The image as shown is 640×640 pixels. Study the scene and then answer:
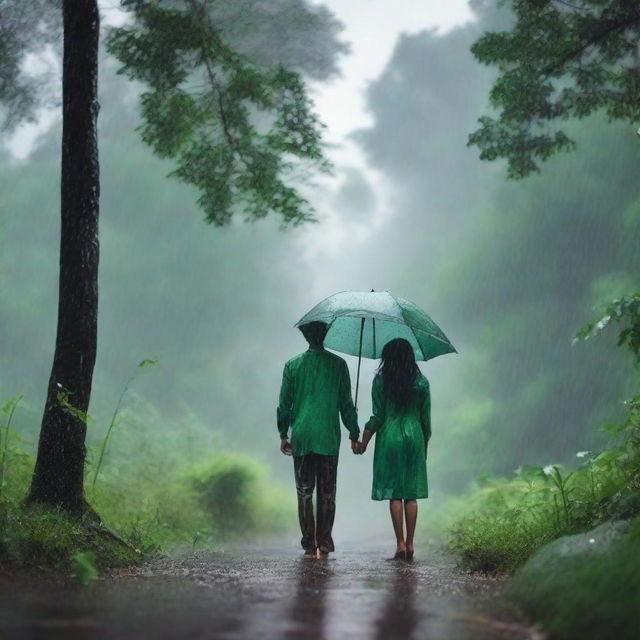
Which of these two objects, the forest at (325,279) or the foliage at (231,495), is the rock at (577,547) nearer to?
the forest at (325,279)

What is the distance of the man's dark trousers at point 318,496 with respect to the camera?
839 cm

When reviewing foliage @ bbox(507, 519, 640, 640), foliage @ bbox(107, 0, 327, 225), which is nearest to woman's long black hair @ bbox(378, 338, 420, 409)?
foliage @ bbox(107, 0, 327, 225)

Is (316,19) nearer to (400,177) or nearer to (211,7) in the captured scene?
(211,7)

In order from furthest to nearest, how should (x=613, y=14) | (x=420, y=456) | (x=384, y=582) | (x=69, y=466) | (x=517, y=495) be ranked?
1. (x=517, y=495)
2. (x=613, y=14)
3. (x=420, y=456)
4. (x=69, y=466)
5. (x=384, y=582)

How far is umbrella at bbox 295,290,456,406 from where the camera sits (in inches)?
326

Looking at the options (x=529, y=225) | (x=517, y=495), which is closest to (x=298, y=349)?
(x=529, y=225)

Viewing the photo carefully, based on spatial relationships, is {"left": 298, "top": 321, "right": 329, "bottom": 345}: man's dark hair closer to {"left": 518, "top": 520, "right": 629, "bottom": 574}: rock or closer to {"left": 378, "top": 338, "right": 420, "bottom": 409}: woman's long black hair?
{"left": 378, "top": 338, "right": 420, "bottom": 409}: woman's long black hair

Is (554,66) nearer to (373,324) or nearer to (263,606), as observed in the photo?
(373,324)

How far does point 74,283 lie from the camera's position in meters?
7.84

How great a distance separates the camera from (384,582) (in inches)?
239

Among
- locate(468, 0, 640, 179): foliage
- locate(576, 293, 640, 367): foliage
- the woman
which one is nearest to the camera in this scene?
locate(576, 293, 640, 367): foliage

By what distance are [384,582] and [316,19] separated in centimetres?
1022

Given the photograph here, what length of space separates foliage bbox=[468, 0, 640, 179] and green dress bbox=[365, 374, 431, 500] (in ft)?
14.1

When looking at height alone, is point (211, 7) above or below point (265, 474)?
above
